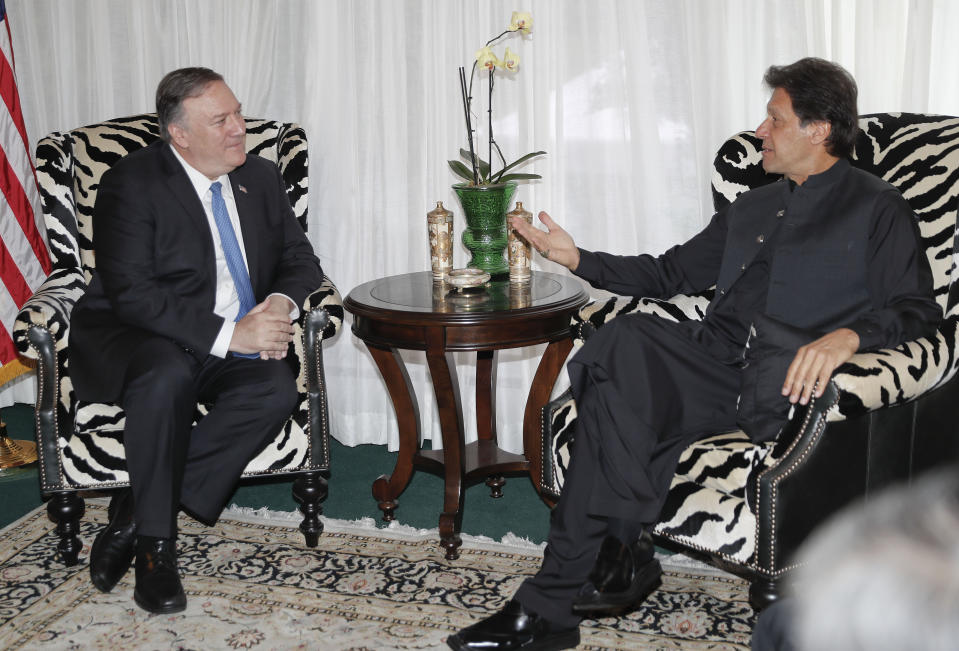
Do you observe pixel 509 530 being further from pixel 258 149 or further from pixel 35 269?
pixel 35 269

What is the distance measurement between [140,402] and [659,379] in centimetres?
133

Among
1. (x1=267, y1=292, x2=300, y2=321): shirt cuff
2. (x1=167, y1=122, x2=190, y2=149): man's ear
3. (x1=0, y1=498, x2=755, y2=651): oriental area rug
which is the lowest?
(x1=0, y1=498, x2=755, y2=651): oriental area rug

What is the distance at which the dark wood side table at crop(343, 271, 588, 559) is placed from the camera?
2.75m

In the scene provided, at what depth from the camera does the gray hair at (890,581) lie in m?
0.56

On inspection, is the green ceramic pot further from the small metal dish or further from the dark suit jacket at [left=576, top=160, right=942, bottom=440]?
the dark suit jacket at [left=576, top=160, right=942, bottom=440]

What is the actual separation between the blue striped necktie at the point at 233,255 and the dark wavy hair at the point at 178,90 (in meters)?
0.23

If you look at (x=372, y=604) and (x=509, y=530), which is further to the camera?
(x=509, y=530)

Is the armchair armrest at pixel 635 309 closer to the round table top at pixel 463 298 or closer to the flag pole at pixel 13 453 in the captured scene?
the round table top at pixel 463 298

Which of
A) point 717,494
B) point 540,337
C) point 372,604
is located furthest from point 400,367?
point 717,494

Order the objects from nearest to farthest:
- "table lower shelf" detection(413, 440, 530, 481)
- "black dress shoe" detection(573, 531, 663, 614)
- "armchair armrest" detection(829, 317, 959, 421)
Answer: "armchair armrest" detection(829, 317, 959, 421) → "black dress shoe" detection(573, 531, 663, 614) → "table lower shelf" detection(413, 440, 530, 481)

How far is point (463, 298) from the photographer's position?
2.90 metres

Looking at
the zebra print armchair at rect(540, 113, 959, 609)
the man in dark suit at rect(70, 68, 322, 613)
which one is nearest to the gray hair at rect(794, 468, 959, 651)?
the zebra print armchair at rect(540, 113, 959, 609)

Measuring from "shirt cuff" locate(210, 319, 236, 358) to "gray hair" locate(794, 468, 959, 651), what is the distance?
2.36 meters

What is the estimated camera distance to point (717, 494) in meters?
2.25
